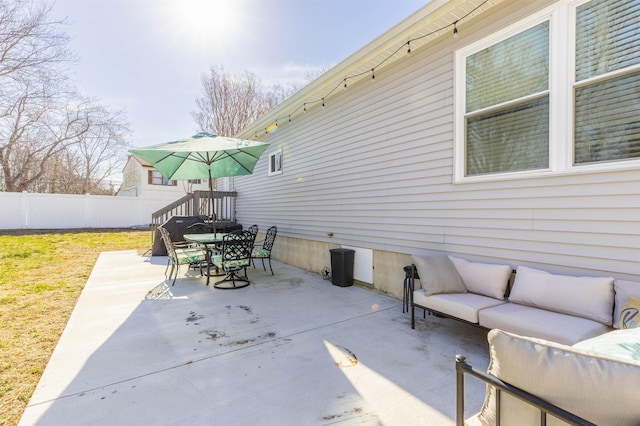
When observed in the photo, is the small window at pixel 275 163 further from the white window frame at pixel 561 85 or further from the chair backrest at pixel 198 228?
the white window frame at pixel 561 85

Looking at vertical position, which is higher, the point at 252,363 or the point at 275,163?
the point at 275,163

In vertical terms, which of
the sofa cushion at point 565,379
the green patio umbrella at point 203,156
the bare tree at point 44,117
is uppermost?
the bare tree at point 44,117

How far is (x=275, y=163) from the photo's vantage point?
8.48m

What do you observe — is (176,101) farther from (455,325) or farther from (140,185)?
(455,325)

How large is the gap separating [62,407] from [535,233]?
14.1 feet

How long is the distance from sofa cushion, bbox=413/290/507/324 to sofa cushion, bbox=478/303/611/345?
0.08 metres

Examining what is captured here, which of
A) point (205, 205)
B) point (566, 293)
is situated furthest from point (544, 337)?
point (205, 205)

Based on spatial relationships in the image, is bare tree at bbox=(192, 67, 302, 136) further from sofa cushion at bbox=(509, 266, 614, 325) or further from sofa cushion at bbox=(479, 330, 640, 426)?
sofa cushion at bbox=(479, 330, 640, 426)

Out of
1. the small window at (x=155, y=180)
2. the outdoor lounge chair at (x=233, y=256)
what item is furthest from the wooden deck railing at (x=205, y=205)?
the small window at (x=155, y=180)

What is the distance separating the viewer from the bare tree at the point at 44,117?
39.1 feet

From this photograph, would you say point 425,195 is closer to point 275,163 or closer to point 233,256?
point 233,256

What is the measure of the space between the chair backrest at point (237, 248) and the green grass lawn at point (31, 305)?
7.22 feet

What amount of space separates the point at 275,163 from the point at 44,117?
51.7 ft

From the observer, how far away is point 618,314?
7.88 feet
